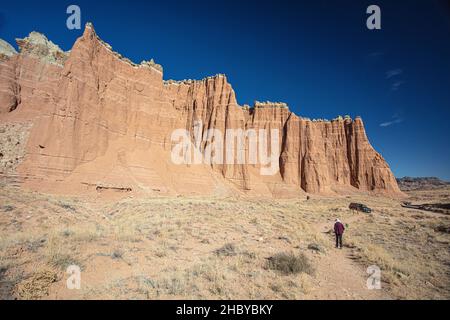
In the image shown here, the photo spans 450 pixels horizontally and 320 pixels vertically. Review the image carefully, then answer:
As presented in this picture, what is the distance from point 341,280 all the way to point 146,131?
1582 inches

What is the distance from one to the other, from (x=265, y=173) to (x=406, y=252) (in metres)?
49.0

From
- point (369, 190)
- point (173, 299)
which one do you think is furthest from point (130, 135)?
point (369, 190)

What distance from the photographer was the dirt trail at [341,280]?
248 inches

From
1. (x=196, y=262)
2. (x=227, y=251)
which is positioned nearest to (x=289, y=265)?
(x=227, y=251)

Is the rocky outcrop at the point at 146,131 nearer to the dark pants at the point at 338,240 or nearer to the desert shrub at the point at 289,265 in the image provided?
the desert shrub at the point at 289,265

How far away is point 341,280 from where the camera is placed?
294 inches

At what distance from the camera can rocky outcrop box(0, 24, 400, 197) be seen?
2866 cm

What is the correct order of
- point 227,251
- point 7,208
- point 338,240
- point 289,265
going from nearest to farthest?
1. point 289,265
2. point 227,251
3. point 338,240
4. point 7,208

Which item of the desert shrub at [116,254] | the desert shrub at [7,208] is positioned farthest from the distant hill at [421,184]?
the desert shrub at [7,208]

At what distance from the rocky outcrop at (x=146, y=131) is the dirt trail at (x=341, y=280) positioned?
28.0 meters

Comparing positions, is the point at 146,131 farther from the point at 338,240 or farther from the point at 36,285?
the point at 36,285

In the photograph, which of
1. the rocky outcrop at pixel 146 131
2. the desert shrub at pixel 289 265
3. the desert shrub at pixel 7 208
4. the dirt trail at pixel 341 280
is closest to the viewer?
the dirt trail at pixel 341 280
